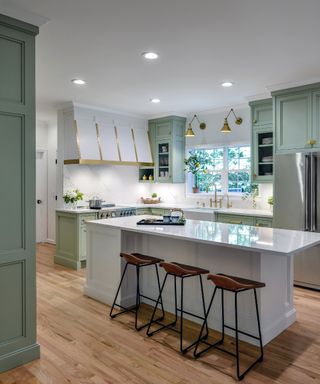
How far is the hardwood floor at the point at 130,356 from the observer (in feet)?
8.21

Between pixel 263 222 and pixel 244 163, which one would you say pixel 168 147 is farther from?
pixel 263 222

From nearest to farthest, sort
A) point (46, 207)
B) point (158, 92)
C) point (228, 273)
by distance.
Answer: point (228, 273) < point (158, 92) < point (46, 207)

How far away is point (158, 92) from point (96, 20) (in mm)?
2343

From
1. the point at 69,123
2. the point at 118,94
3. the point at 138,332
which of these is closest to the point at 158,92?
the point at 118,94

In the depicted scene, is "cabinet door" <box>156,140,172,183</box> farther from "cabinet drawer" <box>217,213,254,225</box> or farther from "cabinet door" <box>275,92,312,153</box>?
"cabinet door" <box>275,92,312,153</box>

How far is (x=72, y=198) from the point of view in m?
5.80

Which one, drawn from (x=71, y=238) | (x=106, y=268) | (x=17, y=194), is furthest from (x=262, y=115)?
(x=17, y=194)

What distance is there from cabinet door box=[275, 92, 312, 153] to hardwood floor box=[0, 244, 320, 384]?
217cm

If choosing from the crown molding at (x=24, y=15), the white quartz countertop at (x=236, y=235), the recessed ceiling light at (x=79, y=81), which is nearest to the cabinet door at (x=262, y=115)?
the white quartz countertop at (x=236, y=235)

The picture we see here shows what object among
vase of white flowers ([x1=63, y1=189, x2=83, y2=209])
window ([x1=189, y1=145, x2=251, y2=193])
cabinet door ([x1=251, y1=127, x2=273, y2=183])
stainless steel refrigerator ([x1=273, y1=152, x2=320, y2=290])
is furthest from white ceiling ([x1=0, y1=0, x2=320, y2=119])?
vase of white flowers ([x1=63, y1=189, x2=83, y2=209])

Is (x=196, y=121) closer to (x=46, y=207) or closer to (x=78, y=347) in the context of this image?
(x=46, y=207)

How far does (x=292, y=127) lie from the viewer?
473cm

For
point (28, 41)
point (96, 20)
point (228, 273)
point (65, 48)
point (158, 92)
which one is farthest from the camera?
point (158, 92)

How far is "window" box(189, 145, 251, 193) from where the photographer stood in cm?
621
